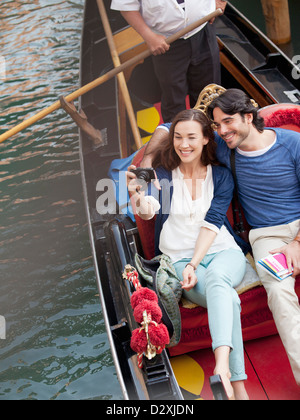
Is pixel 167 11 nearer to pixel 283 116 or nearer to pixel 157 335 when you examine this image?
pixel 283 116

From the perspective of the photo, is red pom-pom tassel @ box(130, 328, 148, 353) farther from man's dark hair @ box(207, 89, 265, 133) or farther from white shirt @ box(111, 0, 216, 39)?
white shirt @ box(111, 0, 216, 39)

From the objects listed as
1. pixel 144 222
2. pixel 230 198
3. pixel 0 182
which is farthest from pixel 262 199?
pixel 0 182

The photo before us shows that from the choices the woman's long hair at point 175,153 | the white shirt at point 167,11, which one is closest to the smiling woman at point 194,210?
the woman's long hair at point 175,153

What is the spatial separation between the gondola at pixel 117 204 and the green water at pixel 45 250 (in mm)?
531

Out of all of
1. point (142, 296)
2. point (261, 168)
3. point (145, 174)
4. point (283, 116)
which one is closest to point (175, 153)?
point (145, 174)

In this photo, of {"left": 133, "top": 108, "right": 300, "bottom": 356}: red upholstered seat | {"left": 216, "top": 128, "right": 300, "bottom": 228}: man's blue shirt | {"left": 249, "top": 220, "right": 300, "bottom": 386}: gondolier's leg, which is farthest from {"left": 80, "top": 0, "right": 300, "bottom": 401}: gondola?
{"left": 216, "top": 128, "right": 300, "bottom": 228}: man's blue shirt

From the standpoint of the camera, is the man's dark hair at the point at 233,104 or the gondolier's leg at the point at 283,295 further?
the man's dark hair at the point at 233,104

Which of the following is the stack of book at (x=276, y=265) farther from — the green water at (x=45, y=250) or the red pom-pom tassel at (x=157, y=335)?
the green water at (x=45, y=250)

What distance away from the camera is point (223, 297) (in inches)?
54.0

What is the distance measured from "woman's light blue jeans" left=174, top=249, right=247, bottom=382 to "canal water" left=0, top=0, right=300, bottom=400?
28.4 inches

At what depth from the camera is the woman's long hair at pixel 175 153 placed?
157 centimetres

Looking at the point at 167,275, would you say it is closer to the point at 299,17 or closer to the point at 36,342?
the point at 36,342

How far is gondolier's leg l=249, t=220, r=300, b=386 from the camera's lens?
52.2 inches

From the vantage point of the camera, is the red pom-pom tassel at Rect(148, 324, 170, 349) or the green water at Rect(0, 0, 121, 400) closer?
the red pom-pom tassel at Rect(148, 324, 170, 349)
